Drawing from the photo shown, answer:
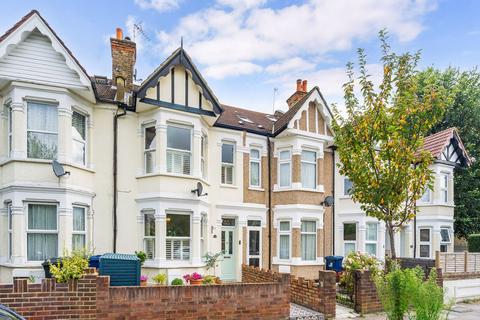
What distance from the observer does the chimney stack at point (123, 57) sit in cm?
1372

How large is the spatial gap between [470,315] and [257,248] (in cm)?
774

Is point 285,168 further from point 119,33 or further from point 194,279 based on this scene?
point 119,33

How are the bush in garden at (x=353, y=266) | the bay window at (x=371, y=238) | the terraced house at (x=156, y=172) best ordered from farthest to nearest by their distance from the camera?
the bay window at (x=371, y=238), the bush in garden at (x=353, y=266), the terraced house at (x=156, y=172)

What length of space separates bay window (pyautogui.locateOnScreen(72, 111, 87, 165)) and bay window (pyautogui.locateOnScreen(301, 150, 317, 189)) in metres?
8.70

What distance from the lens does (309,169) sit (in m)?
16.1

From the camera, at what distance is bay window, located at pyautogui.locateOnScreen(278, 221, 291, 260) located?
1549 centimetres

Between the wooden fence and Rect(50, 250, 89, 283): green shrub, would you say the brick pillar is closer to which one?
the wooden fence

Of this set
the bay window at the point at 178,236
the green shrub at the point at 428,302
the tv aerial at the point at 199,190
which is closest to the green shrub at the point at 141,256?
the bay window at the point at 178,236

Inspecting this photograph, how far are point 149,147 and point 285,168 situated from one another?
605 centimetres

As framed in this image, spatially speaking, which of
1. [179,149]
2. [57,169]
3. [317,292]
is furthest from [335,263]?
[57,169]

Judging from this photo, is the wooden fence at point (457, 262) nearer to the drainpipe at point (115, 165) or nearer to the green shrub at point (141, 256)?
the green shrub at point (141, 256)

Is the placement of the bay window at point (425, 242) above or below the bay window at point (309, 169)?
below

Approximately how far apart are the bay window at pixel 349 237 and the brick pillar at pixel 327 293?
24.1 feet

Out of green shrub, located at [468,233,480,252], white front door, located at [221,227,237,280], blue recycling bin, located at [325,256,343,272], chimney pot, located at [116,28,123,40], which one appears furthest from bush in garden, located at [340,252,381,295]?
chimney pot, located at [116,28,123,40]
